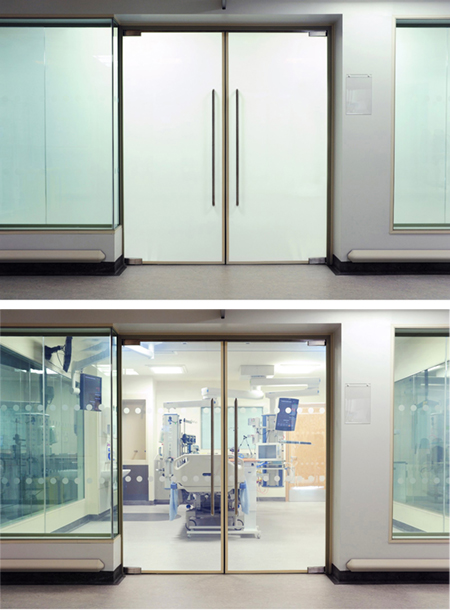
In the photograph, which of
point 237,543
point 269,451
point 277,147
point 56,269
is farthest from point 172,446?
point 277,147

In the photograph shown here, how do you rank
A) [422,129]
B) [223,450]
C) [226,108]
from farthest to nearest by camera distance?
[223,450] → [226,108] → [422,129]

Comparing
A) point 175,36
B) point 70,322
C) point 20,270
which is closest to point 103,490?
point 70,322

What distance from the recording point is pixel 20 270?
168 inches

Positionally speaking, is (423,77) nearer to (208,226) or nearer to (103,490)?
(208,226)

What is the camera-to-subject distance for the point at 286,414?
5.16 m

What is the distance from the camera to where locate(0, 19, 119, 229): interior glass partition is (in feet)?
14.1

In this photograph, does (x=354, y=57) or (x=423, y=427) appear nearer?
(x=354, y=57)

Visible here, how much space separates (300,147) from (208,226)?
2.79 ft

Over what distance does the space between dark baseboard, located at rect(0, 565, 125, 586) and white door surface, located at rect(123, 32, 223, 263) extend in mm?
2302

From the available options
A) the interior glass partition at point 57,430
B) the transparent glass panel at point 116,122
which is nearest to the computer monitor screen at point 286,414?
the interior glass partition at point 57,430

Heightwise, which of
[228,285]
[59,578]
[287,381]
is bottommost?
[59,578]

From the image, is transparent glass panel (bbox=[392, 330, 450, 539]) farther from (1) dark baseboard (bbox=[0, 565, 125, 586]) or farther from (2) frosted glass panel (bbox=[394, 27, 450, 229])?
(1) dark baseboard (bbox=[0, 565, 125, 586])

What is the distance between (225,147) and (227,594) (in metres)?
3.08

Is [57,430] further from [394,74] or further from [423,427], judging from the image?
[394,74]
